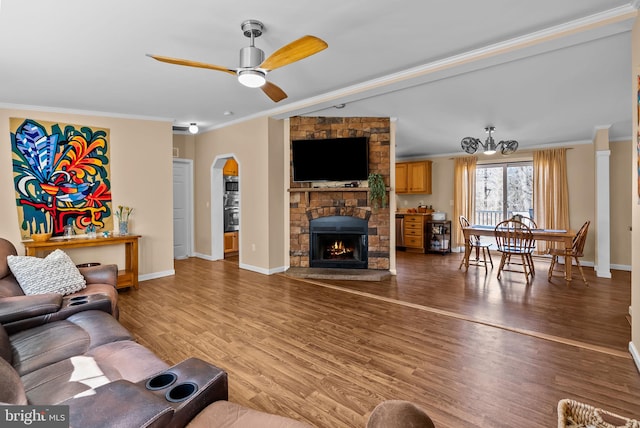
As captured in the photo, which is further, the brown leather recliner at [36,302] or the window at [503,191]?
the window at [503,191]

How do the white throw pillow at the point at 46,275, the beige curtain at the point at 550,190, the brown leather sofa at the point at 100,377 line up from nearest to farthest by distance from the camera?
the brown leather sofa at the point at 100,377
the white throw pillow at the point at 46,275
the beige curtain at the point at 550,190

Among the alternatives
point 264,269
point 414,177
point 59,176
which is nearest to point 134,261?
point 59,176

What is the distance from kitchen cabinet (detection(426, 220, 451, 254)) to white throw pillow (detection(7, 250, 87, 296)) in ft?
22.5

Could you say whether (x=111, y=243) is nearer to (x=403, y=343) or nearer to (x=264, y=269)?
(x=264, y=269)

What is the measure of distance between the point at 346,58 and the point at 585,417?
3.06 m

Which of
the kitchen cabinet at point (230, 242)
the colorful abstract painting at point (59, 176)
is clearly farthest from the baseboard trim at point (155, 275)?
the kitchen cabinet at point (230, 242)

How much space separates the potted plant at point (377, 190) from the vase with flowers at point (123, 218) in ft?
12.2

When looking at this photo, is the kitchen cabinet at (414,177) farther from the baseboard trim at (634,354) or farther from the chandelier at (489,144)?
the baseboard trim at (634,354)

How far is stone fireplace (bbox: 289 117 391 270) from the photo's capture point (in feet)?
17.4

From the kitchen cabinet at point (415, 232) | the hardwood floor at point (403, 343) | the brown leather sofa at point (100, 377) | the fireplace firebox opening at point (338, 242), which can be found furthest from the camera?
the kitchen cabinet at point (415, 232)

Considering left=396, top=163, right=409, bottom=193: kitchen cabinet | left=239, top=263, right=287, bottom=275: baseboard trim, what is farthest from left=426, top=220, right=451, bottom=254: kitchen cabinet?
left=239, top=263, right=287, bottom=275: baseboard trim

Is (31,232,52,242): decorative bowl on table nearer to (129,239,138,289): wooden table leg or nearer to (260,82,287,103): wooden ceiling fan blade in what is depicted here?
(129,239,138,289): wooden table leg

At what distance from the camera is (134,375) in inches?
64.9

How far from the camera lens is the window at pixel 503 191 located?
24.0ft
